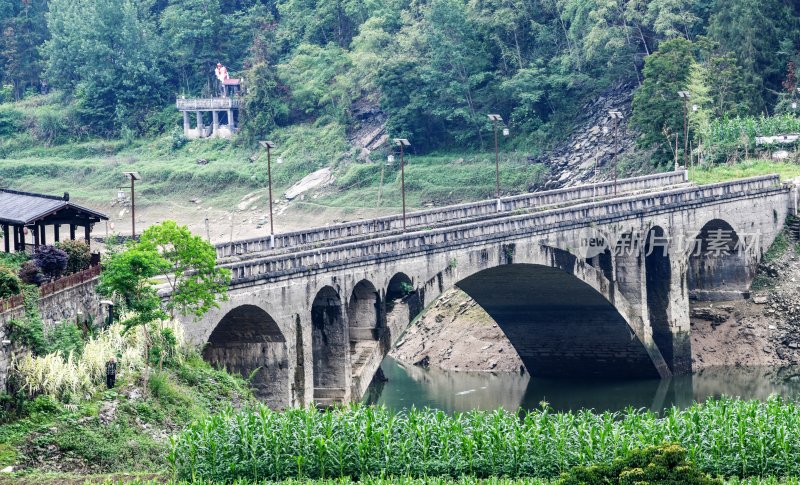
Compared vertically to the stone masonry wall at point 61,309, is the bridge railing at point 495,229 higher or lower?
higher

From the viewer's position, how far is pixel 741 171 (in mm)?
113500

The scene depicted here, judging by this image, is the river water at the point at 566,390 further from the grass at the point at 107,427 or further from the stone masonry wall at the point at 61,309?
the grass at the point at 107,427

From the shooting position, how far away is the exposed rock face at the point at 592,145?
127 metres

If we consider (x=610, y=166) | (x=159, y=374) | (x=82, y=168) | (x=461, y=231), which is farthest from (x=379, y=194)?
(x=159, y=374)

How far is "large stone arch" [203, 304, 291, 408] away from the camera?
67750 millimetres

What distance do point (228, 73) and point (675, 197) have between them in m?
71.7

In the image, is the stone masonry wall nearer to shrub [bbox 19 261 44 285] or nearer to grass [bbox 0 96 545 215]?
shrub [bbox 19 261 44 285]

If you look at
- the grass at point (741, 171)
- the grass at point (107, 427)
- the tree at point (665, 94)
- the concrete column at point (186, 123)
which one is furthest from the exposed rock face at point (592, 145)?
the grass at point (107, 427)

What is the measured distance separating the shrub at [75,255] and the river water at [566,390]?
26.2 metres

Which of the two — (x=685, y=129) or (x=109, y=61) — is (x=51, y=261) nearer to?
(x=685, y=129)

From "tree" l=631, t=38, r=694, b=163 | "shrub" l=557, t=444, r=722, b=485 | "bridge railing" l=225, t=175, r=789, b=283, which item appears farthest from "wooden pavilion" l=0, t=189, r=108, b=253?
"tree" l=631, t=38, r=694, b=163

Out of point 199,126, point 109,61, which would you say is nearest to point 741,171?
point 199,126

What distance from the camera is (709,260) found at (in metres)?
102

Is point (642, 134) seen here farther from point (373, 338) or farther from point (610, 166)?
point (373, 338)
